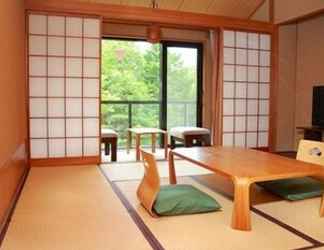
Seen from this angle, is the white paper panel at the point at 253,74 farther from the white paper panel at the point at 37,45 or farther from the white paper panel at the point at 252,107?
the white paper panel at the point at 37,45

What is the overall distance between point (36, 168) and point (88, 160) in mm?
671

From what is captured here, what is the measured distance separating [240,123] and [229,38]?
1.35 metres

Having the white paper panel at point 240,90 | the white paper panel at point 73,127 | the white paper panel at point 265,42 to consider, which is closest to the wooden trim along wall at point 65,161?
the white paper panel at point 73,127

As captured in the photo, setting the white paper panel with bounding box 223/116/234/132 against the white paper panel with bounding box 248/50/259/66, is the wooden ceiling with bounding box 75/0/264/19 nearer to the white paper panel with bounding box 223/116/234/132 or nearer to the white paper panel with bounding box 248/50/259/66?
the white paper panel with bounding box 248/50/259/66

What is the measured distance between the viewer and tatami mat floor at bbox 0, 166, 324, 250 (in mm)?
2025

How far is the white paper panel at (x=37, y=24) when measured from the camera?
420cm

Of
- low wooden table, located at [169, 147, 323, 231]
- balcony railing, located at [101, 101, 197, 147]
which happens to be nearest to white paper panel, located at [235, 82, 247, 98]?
balcony railing, located at [101, 101, 197, 147]

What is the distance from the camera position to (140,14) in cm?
451

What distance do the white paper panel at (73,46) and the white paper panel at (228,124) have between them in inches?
94.9

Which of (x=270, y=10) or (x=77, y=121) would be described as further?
(x=270, y=10)

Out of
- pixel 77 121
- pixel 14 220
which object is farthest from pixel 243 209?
pixel 77 121

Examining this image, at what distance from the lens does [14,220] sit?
241 cm

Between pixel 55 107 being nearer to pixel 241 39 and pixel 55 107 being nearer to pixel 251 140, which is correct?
pixel 241 39

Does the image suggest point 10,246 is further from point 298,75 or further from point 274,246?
point 298,75
